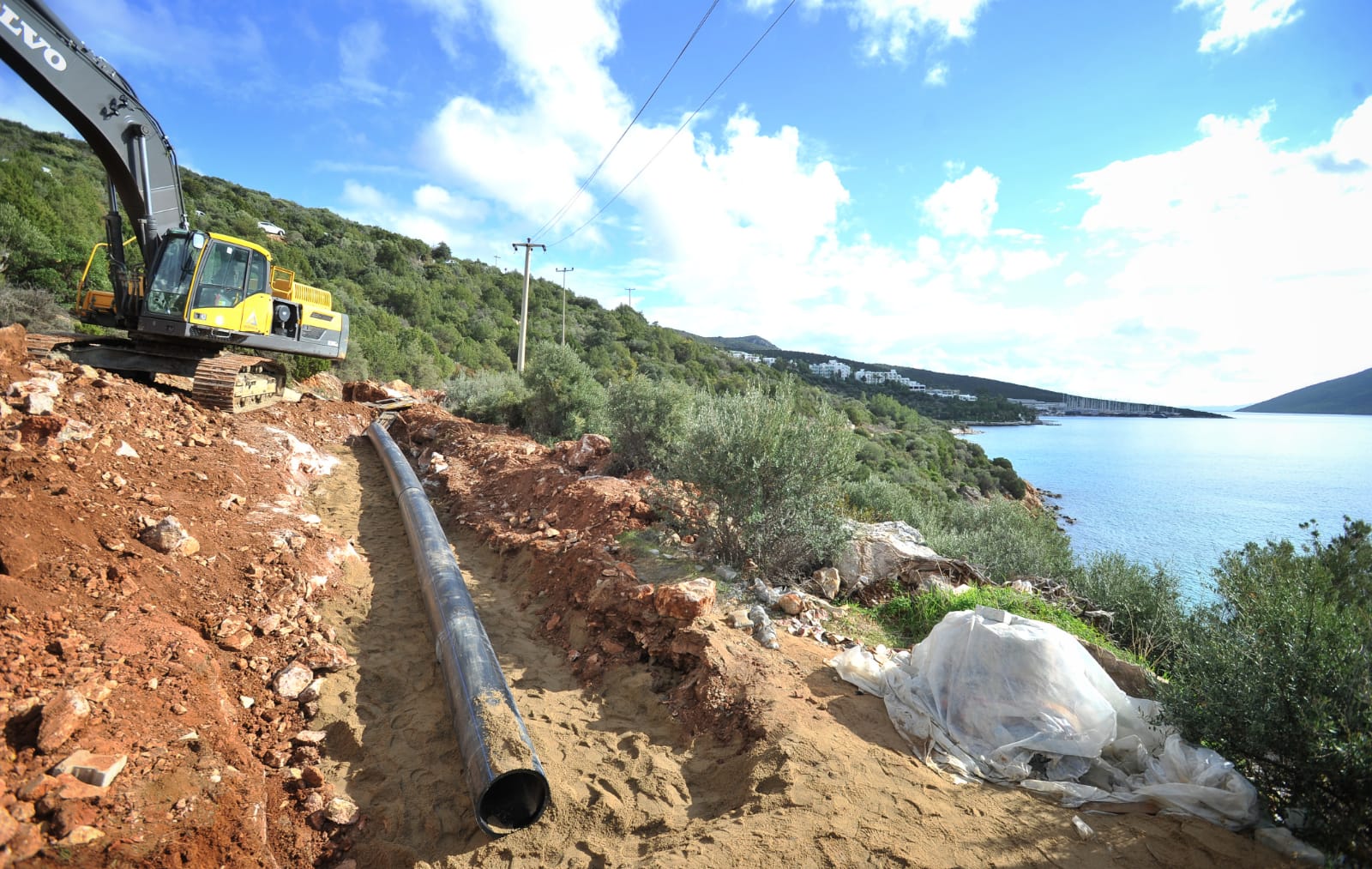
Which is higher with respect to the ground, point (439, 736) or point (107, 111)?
point (107, 111)

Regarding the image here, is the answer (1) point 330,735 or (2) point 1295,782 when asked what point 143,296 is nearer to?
(1) point 330,735

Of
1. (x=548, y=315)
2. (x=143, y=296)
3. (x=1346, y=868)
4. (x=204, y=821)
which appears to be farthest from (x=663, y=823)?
(x=548, y=315)

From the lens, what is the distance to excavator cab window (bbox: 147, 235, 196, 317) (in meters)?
9.46

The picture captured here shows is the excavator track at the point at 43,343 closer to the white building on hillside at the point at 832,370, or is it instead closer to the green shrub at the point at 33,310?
the green shrub at the point at 33,310

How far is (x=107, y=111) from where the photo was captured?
8938 millimetres

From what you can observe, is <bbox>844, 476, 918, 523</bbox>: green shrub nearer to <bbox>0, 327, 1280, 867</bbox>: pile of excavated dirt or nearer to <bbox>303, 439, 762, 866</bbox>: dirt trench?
<bbox>0, 327, 1280, 867</bbox>: pile of excavated dirt

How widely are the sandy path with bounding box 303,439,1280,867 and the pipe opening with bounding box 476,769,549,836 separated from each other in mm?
89

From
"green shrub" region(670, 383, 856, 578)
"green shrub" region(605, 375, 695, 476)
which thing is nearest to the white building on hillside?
"green shrub" region(605, 375, 695, 476)

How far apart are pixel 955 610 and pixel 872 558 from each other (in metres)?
1.10

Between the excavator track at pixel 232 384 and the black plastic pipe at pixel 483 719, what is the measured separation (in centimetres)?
707

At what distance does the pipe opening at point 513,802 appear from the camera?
3334 mm

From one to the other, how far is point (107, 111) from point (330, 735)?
33.7 ft

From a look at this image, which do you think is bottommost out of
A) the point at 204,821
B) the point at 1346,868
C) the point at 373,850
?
the point at 373,850

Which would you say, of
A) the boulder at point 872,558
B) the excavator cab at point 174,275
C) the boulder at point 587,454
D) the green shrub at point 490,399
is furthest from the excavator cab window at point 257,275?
the boulder at point 872,558
